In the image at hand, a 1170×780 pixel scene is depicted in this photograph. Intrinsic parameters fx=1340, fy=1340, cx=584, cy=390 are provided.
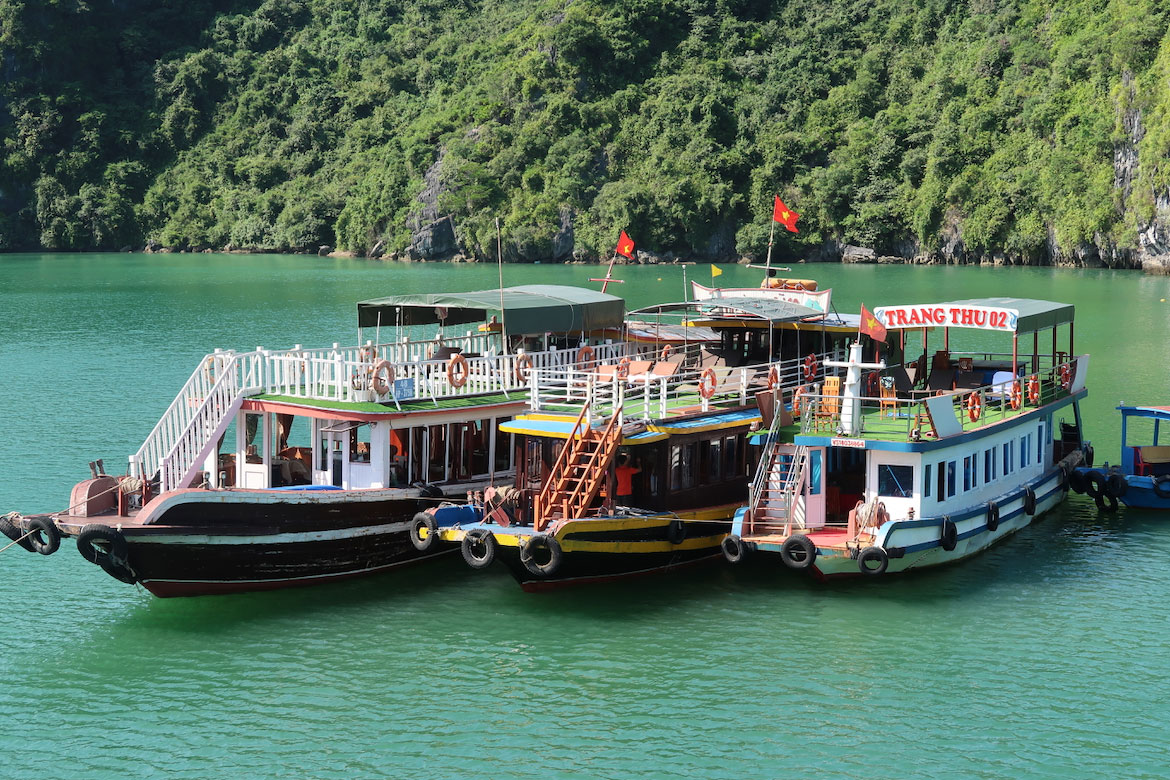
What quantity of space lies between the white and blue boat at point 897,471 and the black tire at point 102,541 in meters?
8.57

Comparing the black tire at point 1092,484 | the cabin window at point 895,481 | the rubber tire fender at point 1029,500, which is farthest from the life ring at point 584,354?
the black tire at point 1092,484

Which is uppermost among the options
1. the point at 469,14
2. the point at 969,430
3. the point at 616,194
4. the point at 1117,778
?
the point at 469,14

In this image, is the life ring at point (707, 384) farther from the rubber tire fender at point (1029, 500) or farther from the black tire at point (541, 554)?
the rubber tire fender at point (1029, 500)

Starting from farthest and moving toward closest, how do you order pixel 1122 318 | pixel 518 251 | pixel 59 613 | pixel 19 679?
pixel 518 251 < pixel 1122 318 < pixel 59 613 < pixel 19 679

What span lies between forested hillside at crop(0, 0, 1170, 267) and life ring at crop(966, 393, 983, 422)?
63876mm

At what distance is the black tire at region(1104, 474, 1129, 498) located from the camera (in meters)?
25.0

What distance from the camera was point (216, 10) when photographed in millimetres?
164750

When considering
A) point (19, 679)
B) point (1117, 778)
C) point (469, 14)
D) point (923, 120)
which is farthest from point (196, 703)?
point (469, 14)

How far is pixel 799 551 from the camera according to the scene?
19469 millimetres

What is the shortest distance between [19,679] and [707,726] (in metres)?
9.09

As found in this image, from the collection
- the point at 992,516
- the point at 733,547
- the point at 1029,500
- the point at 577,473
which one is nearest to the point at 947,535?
the point at 992,516

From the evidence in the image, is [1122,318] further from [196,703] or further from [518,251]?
[518,251]

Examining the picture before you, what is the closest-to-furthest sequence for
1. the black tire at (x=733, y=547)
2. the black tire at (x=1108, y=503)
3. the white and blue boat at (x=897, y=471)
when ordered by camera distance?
1. the black tire at (x=733, y=547)
2. the white and blue boat at (x=897, y=471)
3. the black tire at (x=1108, y=503)

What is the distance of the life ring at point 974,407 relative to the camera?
2202cm
